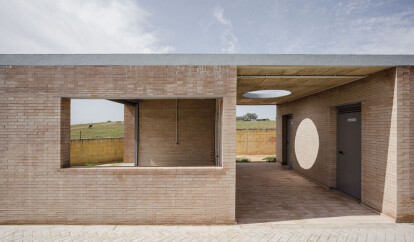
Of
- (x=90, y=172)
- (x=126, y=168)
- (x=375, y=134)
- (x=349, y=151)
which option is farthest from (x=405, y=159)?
(x=90, y=172)

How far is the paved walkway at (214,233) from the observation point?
3.69m

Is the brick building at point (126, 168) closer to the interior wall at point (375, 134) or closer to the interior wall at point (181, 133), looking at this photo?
the interior wall at point (375, 134)

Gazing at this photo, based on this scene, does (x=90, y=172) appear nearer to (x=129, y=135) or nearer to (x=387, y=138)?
(x=129, y=135)

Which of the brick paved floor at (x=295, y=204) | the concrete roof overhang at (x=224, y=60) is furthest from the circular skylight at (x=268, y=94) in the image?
the concrete roof overhang at (x=224, y=60)

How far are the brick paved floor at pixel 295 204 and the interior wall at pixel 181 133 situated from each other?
1878 mm

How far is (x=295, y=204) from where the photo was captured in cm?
524

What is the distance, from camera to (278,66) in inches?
167

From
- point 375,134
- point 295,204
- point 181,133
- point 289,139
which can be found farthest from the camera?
point 289,139

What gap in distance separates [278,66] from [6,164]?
606cm

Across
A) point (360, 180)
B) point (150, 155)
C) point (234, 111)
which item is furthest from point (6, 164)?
point (360, 180)

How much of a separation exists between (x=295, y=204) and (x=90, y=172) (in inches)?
Result: 198

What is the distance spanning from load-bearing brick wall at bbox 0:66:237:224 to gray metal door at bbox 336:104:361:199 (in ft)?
12.9

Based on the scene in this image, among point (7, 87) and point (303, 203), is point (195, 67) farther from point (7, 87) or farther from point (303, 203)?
point (303, 203)

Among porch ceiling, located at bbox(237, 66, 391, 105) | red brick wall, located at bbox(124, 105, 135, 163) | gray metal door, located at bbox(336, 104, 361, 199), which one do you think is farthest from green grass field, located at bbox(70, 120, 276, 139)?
gray metal door, located at bbox(336, 104, 361, 199)
